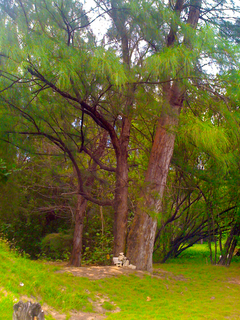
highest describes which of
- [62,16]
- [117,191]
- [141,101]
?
[62,16]

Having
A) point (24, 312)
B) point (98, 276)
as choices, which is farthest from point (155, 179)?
point (24, 312)

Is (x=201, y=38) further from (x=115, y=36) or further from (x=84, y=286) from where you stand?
(x=84, y=286)

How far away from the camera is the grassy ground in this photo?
3.89 metres

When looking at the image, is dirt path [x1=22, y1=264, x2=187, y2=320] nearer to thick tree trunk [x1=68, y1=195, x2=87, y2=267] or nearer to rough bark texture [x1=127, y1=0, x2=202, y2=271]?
rough bark texture [x1=127, y1=0, x2=202, y2=271]

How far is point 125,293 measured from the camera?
16.6 ft

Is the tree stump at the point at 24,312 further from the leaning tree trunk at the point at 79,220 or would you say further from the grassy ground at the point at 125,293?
the leaning tree trunk at the point at 79,220

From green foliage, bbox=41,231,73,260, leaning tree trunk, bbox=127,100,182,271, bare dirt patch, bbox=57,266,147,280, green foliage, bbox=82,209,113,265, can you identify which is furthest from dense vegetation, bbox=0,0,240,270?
green foliage, bbox=82,209,113,265

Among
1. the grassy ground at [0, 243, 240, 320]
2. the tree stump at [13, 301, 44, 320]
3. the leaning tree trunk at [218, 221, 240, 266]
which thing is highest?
the leaning tree trunk at [218, 221, 240, 266]

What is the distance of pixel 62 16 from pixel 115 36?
147cm

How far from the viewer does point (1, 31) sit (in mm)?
4492

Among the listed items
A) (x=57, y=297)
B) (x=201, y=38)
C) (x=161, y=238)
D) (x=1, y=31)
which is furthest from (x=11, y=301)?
(x=161, y=238)

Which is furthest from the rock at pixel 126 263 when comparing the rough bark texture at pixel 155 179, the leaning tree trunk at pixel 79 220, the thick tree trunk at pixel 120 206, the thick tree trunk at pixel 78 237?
the thick tree trunk at pixel 78 237

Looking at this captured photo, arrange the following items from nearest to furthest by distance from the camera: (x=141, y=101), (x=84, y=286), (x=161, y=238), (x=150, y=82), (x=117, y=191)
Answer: (x=84, y=286) → (x=150, y=82) → (x=141, y=101) → (x=117, y=191) → (x=161, y=238)

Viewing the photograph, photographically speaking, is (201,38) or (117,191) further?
(117,191)
